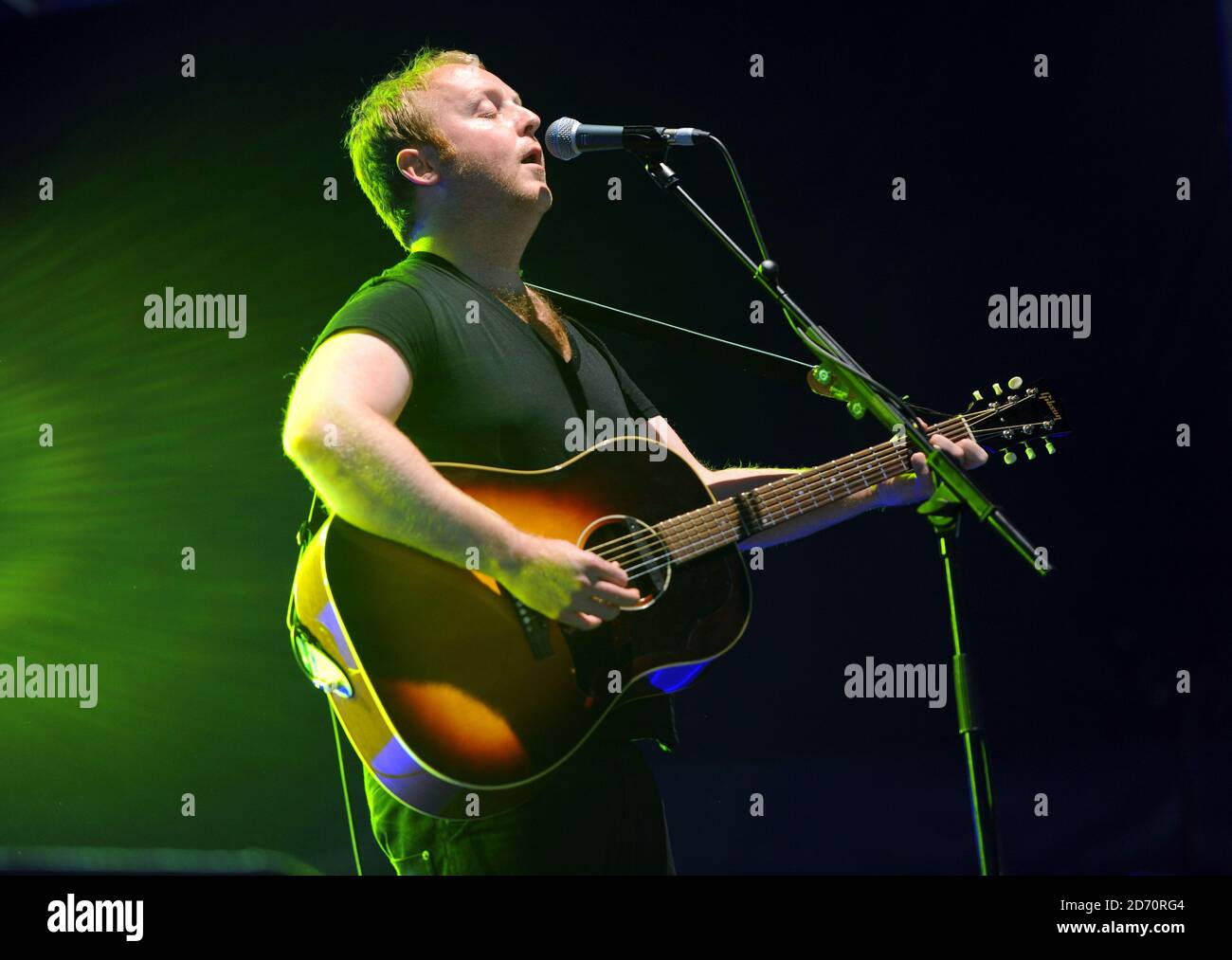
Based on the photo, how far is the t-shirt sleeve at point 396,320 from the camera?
1.93m

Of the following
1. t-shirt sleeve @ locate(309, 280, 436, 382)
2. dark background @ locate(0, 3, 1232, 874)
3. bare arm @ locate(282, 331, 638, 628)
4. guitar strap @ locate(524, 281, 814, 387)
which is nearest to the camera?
bare arm @ locate(282, 331, 638, 628)

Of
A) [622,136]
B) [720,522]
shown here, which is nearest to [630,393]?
[720,522]

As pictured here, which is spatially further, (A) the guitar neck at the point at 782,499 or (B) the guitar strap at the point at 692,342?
(B) the guitar strap at the point at 692,342

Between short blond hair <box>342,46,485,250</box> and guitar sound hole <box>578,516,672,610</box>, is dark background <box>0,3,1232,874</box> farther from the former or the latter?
guitar sound hole <box>578,516,672,610</box>

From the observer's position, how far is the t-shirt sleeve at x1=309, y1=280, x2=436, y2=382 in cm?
193

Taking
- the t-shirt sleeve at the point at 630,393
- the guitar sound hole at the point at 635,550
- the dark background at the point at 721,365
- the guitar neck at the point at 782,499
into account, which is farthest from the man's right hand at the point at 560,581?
the dark background at the point at 721,365

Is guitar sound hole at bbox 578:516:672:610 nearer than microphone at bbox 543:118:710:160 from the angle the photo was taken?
Yes

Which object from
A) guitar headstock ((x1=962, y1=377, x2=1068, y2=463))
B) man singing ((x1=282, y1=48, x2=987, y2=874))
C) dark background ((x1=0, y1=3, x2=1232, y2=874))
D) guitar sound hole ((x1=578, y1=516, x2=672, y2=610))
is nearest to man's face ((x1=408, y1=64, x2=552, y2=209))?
man singing ((x1=282, y1=48, x2=987, y2=874))

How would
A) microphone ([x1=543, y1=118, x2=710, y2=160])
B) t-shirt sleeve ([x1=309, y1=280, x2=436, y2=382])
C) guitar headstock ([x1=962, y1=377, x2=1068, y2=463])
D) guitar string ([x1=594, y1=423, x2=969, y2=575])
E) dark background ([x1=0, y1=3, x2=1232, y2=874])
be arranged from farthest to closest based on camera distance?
dark background ([x1=0, y1=3, x2=1232, y2=874]), guitar headstock ([x1=962, y1=377, x2=1068, y2=463]), microphone ([x1=543, y1=118, x2=710, y2=160]), guitar string ([x1=594, y1=423, x2=969, y2=575]), t-shirt sleeve ([x1=309, y1=280, x2=436, y2=382])

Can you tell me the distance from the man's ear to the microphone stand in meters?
0.42

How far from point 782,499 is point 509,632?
67cm

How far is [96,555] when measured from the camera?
3182mm

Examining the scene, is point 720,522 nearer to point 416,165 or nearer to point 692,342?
point 692,342

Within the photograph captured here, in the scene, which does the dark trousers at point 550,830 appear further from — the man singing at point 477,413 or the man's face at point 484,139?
the man's face at point 484,139
